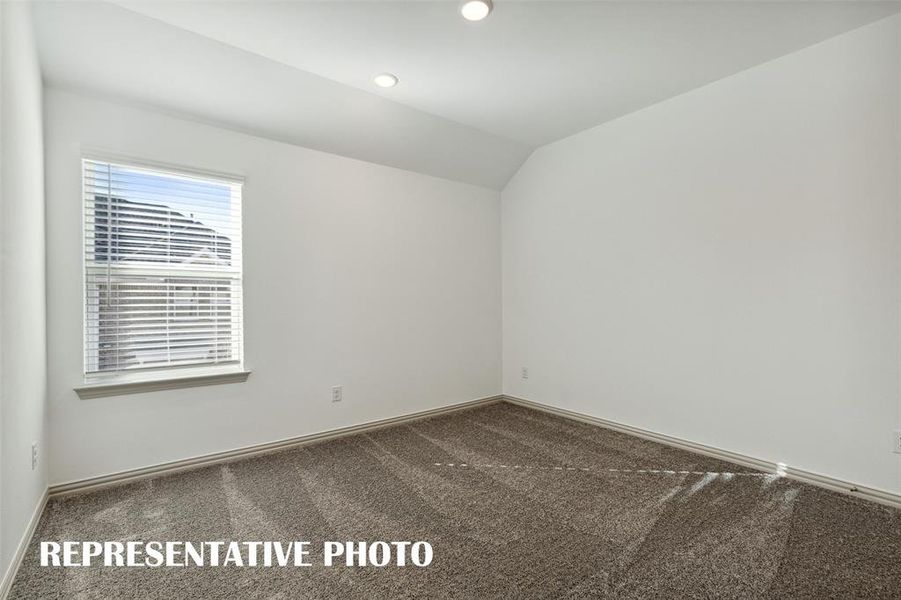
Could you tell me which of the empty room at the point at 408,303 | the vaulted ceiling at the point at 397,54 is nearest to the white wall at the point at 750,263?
the empty room at the point at 408,303

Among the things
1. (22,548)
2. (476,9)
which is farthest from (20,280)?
(476,9)

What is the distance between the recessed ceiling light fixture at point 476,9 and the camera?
81.4 inches

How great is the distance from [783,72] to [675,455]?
260cm

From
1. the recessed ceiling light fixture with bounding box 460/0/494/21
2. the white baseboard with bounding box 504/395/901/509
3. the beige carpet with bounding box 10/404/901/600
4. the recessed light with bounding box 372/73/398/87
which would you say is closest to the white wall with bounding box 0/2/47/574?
the beige carpet with bounding box 10/404/901/600

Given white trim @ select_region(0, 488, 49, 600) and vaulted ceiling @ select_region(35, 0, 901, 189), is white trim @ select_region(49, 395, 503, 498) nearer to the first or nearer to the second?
white trim @ select_region(0, 488, 49, 600)

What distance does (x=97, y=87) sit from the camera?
7.85ft

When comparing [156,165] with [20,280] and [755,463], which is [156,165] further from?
[755,463]

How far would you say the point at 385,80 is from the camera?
280 centimetres

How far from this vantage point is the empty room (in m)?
1.78

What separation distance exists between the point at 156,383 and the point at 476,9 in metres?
2.87

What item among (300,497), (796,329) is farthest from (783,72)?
(300,497)

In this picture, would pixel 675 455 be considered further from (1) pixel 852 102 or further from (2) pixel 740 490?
(1) pixel 852 102

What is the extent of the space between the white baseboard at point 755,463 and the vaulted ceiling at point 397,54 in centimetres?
258

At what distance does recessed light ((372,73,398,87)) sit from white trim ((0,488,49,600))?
9.90 feet
